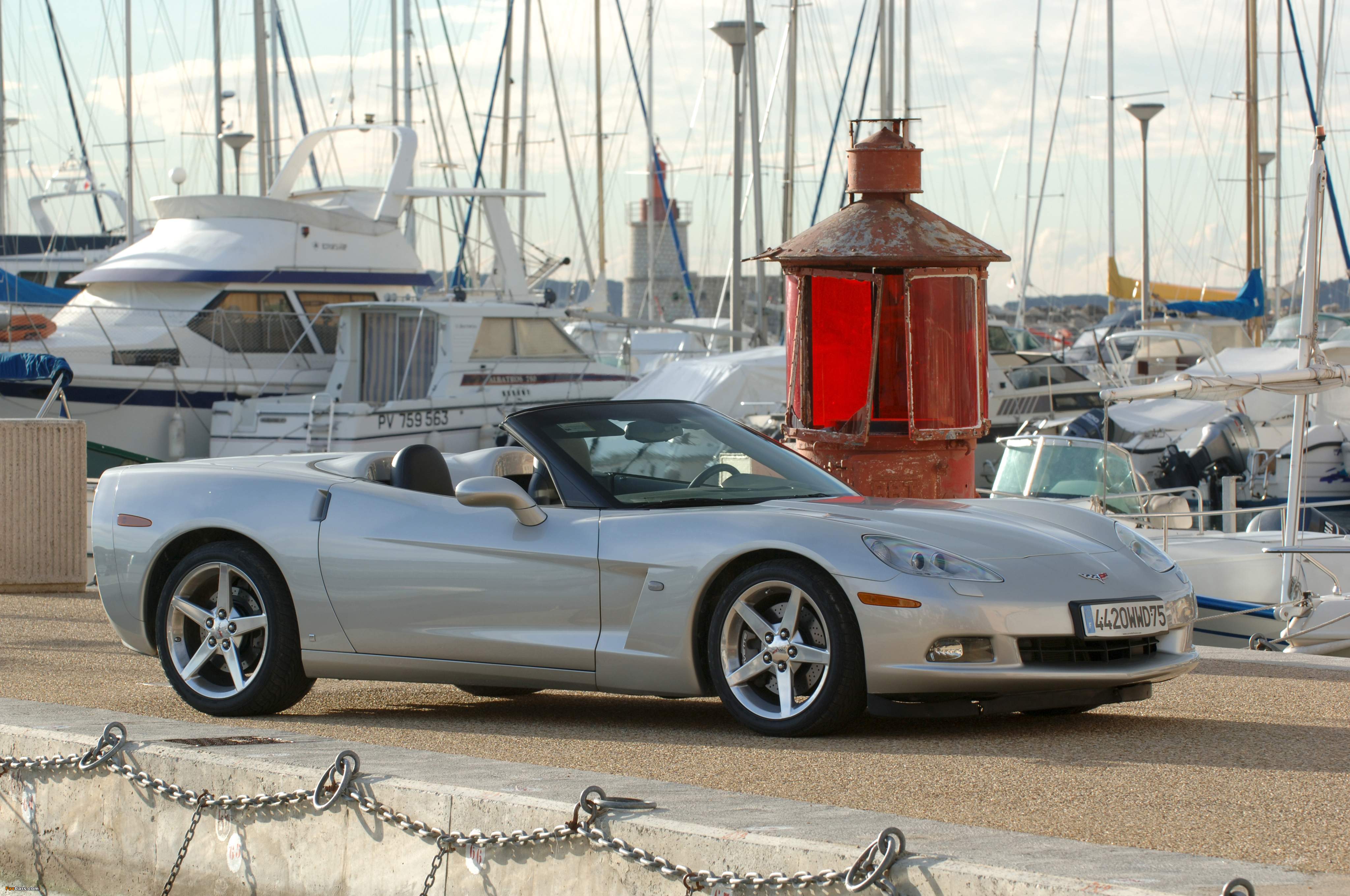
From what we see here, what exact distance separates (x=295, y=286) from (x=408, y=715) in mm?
18216

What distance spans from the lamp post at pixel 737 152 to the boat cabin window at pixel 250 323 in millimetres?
6803

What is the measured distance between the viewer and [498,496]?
5.62 metres

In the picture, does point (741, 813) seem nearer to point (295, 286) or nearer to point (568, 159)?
point (295, 286)

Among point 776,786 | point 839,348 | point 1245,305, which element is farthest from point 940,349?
point 1245,305

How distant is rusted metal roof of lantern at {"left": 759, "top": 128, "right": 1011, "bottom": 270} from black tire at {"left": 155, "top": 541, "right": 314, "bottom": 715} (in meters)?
5.17

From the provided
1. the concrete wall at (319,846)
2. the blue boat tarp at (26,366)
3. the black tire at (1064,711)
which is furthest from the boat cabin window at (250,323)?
the black tire at (1064,711)

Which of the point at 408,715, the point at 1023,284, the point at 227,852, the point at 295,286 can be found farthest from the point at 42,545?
the point at 1023,284

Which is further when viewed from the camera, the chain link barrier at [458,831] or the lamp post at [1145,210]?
the lamp post at [1145,210]

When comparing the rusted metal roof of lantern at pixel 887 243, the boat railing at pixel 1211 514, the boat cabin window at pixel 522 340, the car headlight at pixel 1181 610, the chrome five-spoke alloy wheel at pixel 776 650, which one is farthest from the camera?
the boat cabin window at pixel 522 340

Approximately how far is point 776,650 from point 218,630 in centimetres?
242

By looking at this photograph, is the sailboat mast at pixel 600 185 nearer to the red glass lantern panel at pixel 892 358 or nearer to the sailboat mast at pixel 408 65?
the sailboat mast at pixel 408 65

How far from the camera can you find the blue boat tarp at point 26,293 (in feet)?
81.3

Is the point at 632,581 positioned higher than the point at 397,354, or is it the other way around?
the point at 397,354

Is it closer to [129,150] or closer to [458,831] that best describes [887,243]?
[458,831]
